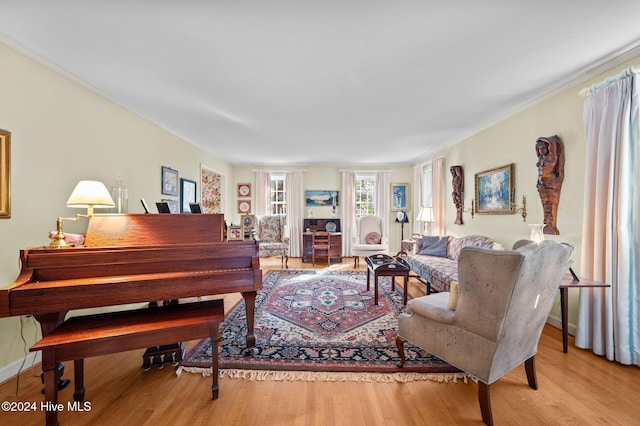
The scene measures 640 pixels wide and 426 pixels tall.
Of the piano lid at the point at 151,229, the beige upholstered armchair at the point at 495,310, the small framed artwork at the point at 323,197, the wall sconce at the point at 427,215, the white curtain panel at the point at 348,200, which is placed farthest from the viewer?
the small framed artwork at the point at 323,197

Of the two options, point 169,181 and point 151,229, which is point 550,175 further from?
point 169,181

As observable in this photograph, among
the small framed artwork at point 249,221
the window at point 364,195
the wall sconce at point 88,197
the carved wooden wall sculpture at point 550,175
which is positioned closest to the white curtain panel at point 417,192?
the window at point 364,195

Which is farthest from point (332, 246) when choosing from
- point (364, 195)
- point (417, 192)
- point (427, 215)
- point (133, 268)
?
point (133, 268)

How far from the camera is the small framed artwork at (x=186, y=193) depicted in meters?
4.24

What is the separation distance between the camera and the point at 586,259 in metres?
2.24

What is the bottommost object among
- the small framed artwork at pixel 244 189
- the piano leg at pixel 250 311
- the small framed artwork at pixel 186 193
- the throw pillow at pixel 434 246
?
the piano leg at pixel 250 311

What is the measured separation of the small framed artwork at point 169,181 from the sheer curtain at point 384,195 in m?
4.66

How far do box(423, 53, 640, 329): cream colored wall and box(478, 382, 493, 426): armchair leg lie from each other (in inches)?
73.6

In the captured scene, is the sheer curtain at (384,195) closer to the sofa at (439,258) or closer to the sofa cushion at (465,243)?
the sofa at (439,258)

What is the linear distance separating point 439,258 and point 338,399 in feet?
9.94

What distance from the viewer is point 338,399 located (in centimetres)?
166

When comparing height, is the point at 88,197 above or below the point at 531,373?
above

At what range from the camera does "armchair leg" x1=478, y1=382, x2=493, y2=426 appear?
144 centimetres

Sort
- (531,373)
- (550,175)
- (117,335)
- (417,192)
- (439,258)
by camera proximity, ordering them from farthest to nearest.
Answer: (417,192) → (439,258) → (550,175) → (531,373) → (117,335)
